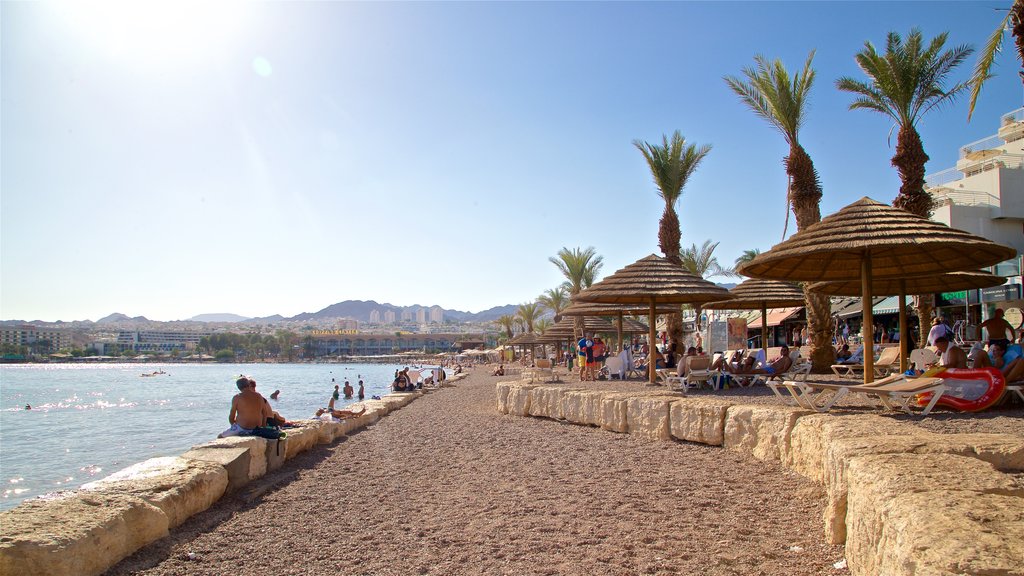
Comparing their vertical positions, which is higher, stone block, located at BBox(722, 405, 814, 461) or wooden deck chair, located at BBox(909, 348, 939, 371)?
wooden deck chair, located at BBox(909, 348, 939, 371)

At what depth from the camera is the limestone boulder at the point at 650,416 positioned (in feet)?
24.0

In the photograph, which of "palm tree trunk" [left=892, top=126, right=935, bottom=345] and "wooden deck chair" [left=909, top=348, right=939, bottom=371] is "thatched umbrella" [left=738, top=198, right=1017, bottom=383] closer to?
"wooden deck chair" [left=909, top=348, right=939, bottom=371]

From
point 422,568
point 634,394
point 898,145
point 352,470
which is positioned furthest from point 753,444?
point 898,145

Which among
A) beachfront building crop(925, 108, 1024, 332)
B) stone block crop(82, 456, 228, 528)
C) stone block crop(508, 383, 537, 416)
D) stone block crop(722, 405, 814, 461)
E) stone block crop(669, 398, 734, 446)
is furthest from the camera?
beachfront building crop(925, 108, 1024, 332)

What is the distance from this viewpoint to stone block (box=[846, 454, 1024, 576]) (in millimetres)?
1794

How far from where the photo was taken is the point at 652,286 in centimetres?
1063

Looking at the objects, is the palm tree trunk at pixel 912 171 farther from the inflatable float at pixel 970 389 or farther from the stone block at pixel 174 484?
the stone block at pixel 174 484

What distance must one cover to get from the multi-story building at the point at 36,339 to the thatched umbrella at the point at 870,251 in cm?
16647

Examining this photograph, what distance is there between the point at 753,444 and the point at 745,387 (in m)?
4.13

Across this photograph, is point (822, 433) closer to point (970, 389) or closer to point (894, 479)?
point (894, 479)

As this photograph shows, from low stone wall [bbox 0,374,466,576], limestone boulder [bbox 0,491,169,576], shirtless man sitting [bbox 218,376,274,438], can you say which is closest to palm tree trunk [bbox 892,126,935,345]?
shirtless man sitting [bbox 218,376,274,438]

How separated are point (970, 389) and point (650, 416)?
316 centimetres

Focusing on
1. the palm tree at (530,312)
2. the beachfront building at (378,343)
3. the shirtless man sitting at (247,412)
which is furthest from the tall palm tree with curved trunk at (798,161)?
the beachfront building at (378,343)

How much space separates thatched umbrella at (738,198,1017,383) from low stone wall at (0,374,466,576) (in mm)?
6248
